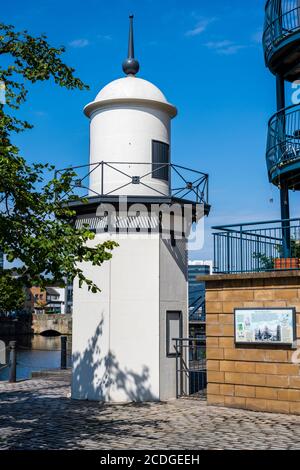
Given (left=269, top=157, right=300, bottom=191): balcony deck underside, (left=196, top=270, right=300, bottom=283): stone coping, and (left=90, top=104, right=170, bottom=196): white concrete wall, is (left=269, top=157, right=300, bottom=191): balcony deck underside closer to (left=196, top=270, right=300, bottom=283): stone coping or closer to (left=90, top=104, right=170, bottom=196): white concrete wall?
(left=90, top=104, right=170, bottom=196): white concrete wall

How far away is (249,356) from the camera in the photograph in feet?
42.6

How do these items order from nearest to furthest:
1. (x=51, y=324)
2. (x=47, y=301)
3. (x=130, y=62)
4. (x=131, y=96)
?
1. (x=131, y=96)
2. (x=130, y=62)
3. (x=51, y=324)
4. (x=47, y=301)

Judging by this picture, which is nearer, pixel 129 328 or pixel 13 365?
pixel 129 328

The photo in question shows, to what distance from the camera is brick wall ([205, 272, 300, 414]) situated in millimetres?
12383

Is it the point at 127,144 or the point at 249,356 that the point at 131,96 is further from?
the point at 249,356

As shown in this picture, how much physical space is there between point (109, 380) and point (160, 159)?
6116mm

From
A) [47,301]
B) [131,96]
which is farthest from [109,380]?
[47,301]

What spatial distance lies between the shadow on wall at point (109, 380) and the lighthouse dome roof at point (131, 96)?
5.96 meters

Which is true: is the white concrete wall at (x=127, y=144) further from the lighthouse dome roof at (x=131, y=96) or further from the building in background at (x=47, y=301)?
the building in background at (x=47, y=301)

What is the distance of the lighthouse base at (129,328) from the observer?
→ 48.3 feet

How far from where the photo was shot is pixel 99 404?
568 inches

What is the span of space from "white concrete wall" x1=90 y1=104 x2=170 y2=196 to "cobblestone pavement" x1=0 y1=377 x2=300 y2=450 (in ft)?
18.5

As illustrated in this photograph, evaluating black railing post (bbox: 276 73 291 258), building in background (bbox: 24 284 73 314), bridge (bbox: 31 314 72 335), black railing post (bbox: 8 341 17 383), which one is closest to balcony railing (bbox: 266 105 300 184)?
black railing post (bbox: 276 73 291 258)

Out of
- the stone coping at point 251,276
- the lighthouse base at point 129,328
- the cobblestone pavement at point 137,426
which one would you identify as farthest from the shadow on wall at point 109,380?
the stone coping at point 251,276
